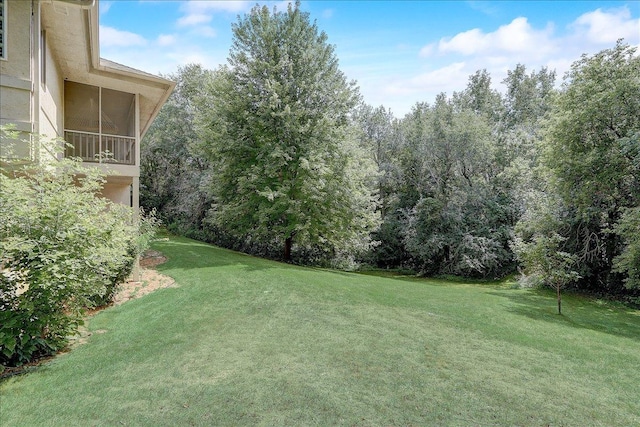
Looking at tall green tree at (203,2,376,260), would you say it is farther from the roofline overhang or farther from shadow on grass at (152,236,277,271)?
the roofline overhang

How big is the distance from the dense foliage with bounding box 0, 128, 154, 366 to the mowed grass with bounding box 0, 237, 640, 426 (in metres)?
0.58

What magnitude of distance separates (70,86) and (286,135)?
828 centimetres

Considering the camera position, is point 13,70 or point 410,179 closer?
point 13,70

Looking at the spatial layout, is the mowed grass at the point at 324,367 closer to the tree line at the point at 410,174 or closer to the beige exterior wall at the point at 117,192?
the tree line at the point at 410,174

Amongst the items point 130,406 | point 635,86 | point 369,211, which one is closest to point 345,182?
point 369,211

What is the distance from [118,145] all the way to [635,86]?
17.1 m

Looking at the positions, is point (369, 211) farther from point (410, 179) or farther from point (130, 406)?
point (130, 406)

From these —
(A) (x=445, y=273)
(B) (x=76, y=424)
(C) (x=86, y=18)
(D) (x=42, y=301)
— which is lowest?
(A) (x=445, y=273)

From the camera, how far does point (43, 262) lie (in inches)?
210

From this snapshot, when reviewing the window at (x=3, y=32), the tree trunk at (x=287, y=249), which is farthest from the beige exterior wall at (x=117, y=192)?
the tree trunk at (x=287, y=249)

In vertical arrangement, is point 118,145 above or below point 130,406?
above

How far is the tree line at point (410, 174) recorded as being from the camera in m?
12.9

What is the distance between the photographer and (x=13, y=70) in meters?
7.29

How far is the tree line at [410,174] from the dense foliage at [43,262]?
31.9ft
